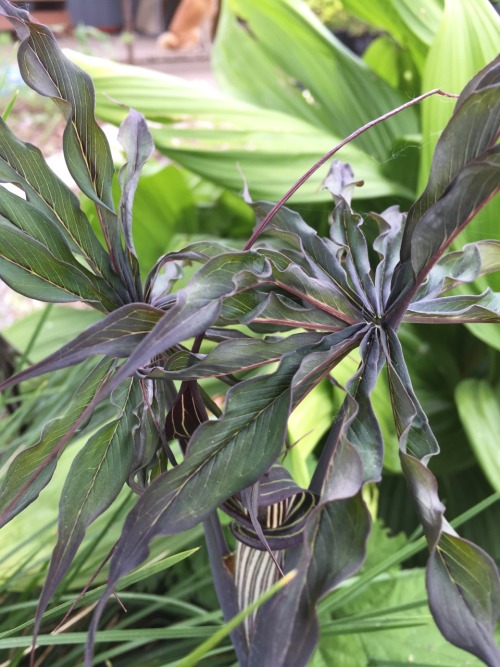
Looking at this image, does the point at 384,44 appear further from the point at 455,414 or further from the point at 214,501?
the point at 214,501

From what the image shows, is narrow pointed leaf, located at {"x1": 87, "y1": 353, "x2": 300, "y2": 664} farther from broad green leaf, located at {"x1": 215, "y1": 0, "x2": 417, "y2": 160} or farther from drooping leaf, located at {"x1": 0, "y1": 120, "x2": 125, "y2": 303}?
broad green leaf, located at {"x1": 215, "y1": 0, "x2": 417, "y2": 160}

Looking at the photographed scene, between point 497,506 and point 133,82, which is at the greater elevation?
point 133,82

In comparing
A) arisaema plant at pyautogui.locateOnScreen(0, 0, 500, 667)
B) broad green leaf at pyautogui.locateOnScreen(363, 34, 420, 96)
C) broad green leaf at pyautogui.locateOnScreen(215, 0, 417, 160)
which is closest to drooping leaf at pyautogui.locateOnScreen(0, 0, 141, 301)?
arisaema plant at pyautogui.locateOnScreen(0, 0, 500, 667)

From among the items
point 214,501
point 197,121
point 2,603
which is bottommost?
point 2,603

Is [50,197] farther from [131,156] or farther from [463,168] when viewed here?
[463,168]

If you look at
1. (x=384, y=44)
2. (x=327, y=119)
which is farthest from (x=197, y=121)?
(x=384, y=44)

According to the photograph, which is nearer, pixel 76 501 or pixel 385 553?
pixel 76 501

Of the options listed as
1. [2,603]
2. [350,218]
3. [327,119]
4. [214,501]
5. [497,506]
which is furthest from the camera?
[327,119]

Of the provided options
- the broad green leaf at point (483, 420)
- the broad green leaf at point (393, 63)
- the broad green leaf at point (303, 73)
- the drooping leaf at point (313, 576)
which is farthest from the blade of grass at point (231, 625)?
the broad green leaf at point (393, 63)
